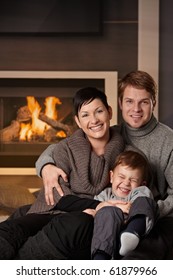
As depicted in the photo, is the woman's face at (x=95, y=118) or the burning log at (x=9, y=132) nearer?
the woman's face at (x=95, y=118)

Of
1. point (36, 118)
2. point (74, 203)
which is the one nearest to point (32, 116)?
point (36, 118)

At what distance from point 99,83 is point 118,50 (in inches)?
3.3

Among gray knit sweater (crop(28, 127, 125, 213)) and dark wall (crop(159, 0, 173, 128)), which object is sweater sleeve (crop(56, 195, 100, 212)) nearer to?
gray knit sweater (crop(28, 127, 125, 213))

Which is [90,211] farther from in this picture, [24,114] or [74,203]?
[24,114]

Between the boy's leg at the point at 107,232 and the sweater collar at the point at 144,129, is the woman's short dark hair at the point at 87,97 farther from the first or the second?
the boy's leg at the point at 107,232

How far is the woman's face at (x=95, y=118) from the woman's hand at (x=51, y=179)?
88 mm

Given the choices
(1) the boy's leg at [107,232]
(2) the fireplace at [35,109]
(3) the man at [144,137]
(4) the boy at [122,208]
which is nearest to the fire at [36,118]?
(2) the fireplace at [35,109]

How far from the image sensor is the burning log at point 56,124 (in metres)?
1.17

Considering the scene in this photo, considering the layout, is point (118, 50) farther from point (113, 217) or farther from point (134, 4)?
point (113, 217)

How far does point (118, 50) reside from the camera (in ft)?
3.75

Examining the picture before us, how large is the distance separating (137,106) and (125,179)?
0.49 feet

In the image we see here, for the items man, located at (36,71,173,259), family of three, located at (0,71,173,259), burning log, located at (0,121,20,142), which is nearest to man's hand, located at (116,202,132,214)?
family of three, located at (0,71,173,259)

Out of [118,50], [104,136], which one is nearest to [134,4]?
[118,50]

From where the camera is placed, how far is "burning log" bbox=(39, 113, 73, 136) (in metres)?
1.17
